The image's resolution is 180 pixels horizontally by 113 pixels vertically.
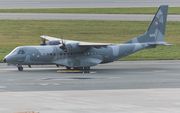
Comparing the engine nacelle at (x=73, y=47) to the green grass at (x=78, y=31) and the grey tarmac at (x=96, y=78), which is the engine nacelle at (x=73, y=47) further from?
the green grass at (x=78, y=31)

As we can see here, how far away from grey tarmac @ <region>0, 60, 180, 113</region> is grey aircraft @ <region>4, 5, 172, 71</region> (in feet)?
3.57

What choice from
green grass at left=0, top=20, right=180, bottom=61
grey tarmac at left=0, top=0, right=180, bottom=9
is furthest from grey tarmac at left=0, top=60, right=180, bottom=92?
grey tarmac at left=0, top=0, right=180, bottom=9

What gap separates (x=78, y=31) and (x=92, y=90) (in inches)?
1417

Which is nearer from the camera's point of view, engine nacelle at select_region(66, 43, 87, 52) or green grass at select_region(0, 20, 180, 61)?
engine nacelle at select_region(66, 43, 87, 52)

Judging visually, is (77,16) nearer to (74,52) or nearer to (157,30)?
(157,30)

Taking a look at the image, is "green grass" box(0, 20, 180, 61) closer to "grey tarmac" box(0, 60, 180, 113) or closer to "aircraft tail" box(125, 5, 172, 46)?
"aircraft tail" box(125, 5, 172, 46)

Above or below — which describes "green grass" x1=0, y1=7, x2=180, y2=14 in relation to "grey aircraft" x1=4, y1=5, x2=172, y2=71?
above

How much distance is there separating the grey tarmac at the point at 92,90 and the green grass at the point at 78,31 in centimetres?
1882

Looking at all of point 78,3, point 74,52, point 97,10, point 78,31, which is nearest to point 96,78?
point 74,52

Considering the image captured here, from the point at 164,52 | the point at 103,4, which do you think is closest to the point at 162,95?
the point at 164,52

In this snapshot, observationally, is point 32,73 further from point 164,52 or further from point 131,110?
point 164,52

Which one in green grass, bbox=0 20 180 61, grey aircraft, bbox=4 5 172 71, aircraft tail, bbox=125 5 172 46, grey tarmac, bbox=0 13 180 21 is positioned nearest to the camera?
grey aircraft, bbox=4 5 172 71

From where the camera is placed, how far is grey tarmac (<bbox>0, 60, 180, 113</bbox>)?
1672 cm

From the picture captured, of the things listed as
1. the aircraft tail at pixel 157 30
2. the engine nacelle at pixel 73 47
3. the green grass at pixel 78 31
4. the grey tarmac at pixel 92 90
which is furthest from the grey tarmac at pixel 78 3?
the engine nacelle at pixel 73 47
